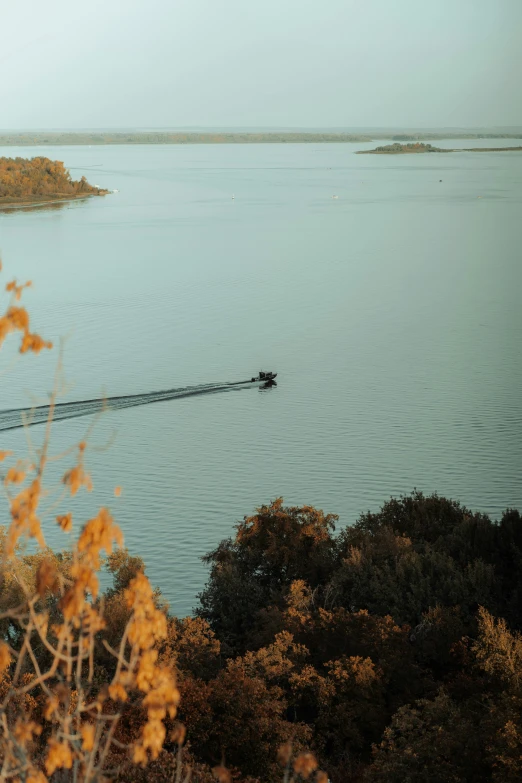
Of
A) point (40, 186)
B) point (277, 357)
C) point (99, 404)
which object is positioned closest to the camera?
point (99, 404)

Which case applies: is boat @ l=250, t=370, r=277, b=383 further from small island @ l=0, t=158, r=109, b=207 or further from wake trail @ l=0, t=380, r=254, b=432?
small island @ l=0, t=158, r=109, b=207

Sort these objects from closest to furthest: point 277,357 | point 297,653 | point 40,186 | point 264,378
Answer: point 297,653, point 264,378, point 277,357, point 40,186

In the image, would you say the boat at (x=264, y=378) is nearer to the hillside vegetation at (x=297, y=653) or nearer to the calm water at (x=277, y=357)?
the calm water at (x=277, y=357)

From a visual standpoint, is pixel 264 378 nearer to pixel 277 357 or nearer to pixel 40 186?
pixel 277 357

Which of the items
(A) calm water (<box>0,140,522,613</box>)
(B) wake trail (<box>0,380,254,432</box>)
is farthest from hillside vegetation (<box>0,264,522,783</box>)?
(B) wake trail (<box>0,380,254,432</box>)

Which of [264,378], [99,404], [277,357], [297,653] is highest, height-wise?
[277,357]

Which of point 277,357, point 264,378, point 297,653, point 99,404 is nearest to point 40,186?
point 277,357

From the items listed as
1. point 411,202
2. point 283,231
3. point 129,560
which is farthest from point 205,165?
point 129,560
